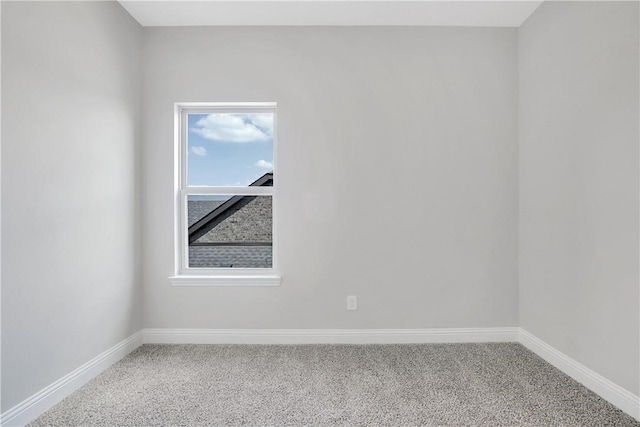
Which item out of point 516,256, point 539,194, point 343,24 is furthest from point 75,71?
point 516,256

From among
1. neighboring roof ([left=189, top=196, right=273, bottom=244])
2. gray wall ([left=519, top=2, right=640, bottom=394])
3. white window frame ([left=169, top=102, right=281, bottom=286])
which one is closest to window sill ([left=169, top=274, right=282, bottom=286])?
white window frame ([left=169, top=102, right=281, bottom=286])

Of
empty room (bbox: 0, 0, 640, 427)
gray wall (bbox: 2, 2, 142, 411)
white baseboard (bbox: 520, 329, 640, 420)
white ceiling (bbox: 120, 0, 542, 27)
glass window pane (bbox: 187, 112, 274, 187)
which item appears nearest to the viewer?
gray wall (bbox: 2, 2, 142, 411)

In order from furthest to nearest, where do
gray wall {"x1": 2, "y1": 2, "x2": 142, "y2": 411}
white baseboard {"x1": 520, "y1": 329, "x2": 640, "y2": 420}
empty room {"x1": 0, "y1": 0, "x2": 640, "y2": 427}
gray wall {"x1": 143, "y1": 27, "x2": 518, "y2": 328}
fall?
gray wall {"x1": 143, "y1": 27, "x2": 518, "y2": 328}
empty room {"x1": 0, "y1": 0, "x2": 640, "y2": 427}
white baseboard {"x1": 520, "y1": 329, "x2": 640, "y2": 420}
gray wall {"x1": 2, "y1": 2, "x2": 142, "y2": 411}

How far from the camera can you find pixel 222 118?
290cm

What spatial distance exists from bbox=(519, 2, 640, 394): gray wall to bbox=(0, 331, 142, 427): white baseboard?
2.95m

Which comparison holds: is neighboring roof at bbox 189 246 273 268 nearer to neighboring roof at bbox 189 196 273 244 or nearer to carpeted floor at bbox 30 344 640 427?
neighboring roof at bbox 189 196 273 244

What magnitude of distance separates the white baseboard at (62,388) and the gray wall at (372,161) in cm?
40

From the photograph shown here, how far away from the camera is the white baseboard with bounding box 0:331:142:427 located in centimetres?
170

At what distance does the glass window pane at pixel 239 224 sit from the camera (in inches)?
114

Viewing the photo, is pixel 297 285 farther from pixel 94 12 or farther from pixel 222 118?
pixel 94 12

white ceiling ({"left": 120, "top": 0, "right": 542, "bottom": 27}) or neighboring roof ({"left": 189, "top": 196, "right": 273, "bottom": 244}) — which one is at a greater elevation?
white ceiling ({"left": 120, "top": 0, "right": 542, "bottom": 27})

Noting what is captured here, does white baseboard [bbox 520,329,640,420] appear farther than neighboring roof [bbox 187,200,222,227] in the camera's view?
No

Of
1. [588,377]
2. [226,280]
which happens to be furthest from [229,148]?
[588,377]

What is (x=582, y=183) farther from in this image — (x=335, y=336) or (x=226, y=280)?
(x=226, y=280)
